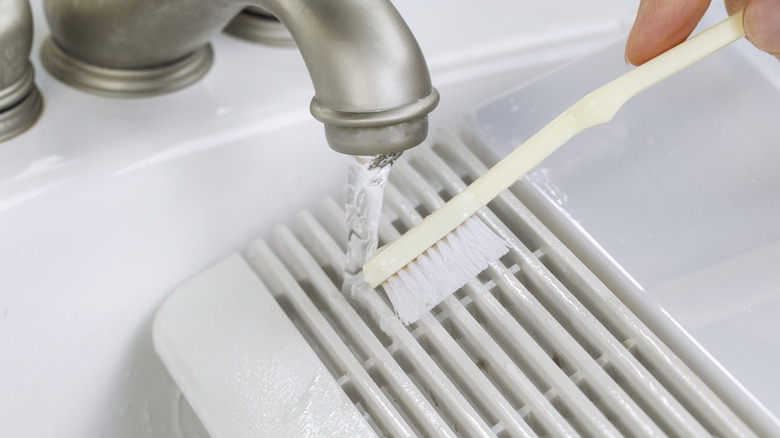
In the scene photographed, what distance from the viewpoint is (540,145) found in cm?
43

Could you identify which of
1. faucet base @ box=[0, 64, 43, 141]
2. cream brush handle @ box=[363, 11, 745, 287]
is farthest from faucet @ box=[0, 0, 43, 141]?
cream brush handle @ box=[363, 11, 745, 287]

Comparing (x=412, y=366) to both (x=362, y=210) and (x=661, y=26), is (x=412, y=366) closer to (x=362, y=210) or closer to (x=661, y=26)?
(x=362, y=210)

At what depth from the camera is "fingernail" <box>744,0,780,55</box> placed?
0.43 metres

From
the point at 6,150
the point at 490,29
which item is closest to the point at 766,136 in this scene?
the point at 490,29

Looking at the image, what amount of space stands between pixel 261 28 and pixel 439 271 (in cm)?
24

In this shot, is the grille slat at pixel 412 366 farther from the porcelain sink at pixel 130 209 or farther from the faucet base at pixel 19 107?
the faucet base at pixel 19 107

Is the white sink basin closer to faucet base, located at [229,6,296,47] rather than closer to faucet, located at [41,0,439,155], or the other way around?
faucet base, located at [229,6,296,47]

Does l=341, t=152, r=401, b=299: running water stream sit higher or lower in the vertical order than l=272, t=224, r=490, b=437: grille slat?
higher

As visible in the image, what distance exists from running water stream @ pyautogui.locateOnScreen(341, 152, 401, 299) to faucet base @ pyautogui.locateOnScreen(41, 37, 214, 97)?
17 centimetres

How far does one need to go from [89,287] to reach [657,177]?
1.17ft

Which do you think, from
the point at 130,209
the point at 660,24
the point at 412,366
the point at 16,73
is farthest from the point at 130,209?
the point at 660,24

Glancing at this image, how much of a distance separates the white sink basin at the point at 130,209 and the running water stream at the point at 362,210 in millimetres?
109

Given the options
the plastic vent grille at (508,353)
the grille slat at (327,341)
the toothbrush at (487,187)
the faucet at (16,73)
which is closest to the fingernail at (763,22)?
the toothbrush at (487,187)

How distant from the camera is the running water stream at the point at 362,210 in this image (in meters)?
0.43
